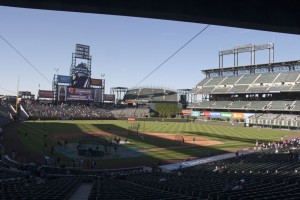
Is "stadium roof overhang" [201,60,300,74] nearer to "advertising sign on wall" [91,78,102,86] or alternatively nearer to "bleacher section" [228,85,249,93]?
"bleacher section" [228,85,249,93]

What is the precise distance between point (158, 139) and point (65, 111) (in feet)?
177

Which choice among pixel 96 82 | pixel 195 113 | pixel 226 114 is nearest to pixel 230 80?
pixel 195 113

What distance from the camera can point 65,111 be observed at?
100375 millimetres

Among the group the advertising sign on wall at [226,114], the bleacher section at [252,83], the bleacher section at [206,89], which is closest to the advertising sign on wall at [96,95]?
the bleacher section at [252,83]

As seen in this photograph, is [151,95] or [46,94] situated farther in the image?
[151,95]

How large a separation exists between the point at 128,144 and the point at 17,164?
62.7 feet

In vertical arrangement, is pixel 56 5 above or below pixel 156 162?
above

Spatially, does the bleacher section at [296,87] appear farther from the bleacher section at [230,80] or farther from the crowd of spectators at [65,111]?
the crowd of spectators at [65,111]

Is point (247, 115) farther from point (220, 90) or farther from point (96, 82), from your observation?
point (96, 82)

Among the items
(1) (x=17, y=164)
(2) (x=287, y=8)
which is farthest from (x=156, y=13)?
(1) (x=17, y=164)

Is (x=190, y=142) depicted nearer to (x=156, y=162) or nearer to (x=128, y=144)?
(x=128, y=144)

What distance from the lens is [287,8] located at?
24.6 ft

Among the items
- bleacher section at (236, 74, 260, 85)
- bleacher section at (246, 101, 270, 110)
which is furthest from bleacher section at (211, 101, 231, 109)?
bleacher section at (246, 101, 270, 110)

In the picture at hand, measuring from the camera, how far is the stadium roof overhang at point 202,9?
6.80m
